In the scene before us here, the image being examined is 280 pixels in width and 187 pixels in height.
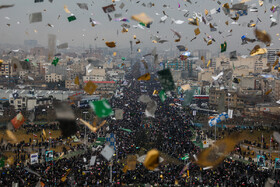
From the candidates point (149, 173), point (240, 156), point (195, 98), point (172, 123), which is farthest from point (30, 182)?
point (195, 98)

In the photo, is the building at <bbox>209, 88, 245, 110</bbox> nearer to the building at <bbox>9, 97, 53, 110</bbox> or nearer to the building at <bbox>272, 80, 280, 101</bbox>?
the building at <bbox>272, 80, 280, 101</bbox>

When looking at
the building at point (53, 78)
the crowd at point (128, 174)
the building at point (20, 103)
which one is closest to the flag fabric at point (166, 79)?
the crowd at point (128, 174)

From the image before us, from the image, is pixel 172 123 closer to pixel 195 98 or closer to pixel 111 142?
pixel 111 142

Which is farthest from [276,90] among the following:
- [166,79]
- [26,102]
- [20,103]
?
[166,79]

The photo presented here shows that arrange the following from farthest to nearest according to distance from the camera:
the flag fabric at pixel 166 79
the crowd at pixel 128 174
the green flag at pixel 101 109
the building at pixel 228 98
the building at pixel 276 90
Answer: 1. the building at pixel 276 90
2. the building at pixel 228 98
3. the crowd at pixel 128 174
4. the flag fabric at pixel 166 79
5. the green flag at pixel 101 109

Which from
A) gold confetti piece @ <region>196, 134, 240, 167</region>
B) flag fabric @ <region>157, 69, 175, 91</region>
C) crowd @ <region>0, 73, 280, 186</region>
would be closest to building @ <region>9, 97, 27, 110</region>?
crowd @ <region>0, 73, 280, 186</region>

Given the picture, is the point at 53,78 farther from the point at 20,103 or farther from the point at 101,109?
the point at 101,109

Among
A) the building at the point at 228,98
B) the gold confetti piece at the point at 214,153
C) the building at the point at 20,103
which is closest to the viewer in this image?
the gold confetti piece at the point at 214,153

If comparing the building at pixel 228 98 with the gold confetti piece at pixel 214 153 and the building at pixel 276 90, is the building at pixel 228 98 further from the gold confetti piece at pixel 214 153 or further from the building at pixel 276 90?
the gold confetti piece at pixel 214 153

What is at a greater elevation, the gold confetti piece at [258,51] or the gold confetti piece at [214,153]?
the gold confetti piece at [258,51]

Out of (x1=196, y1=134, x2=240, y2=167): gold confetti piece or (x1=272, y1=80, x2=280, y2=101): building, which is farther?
(x1=272, y1=80, x2=280, y2=101): building

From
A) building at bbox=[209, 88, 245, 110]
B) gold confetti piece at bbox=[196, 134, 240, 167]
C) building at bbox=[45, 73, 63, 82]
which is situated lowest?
building at bbox=[209, 88, 245, 110]
